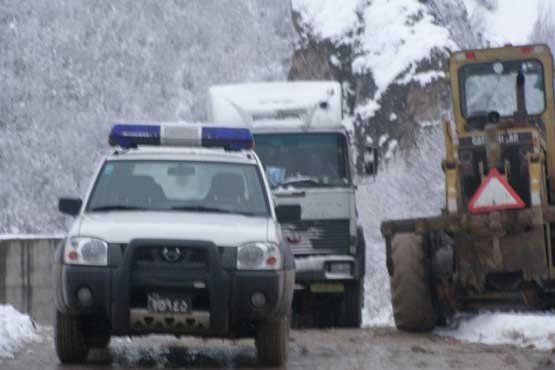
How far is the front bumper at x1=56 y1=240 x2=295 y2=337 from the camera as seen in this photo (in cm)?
1078

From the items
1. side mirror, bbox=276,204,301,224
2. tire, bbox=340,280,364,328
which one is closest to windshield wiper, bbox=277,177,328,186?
tire, bbox=340,280,364,328

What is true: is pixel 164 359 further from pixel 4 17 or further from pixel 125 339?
pixel 4 17

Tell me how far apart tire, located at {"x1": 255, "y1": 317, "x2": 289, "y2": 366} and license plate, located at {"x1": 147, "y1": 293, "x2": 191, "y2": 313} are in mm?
895

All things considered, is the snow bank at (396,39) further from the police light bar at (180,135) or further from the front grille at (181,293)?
the front grille at (181,293)

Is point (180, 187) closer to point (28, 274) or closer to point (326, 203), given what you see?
point (326, 203)

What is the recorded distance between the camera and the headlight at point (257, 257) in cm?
1097

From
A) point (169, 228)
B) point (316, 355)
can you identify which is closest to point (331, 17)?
point (316, 355)

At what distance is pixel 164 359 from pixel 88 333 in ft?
2.66

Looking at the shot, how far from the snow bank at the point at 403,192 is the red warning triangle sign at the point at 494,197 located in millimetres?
28930

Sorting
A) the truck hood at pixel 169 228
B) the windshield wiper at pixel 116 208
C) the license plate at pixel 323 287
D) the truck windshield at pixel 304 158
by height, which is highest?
the truck windshield at pixel 304 158

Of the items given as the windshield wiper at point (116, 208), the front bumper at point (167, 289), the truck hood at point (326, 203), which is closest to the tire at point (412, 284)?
the truck hood at point (326, 203)

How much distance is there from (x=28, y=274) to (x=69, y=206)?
16647mm

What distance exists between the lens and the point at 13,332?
13.6 metres

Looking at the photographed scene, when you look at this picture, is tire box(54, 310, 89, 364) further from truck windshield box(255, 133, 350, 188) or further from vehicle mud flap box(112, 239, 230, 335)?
truck windshield box(255, 133, 350, 188)
